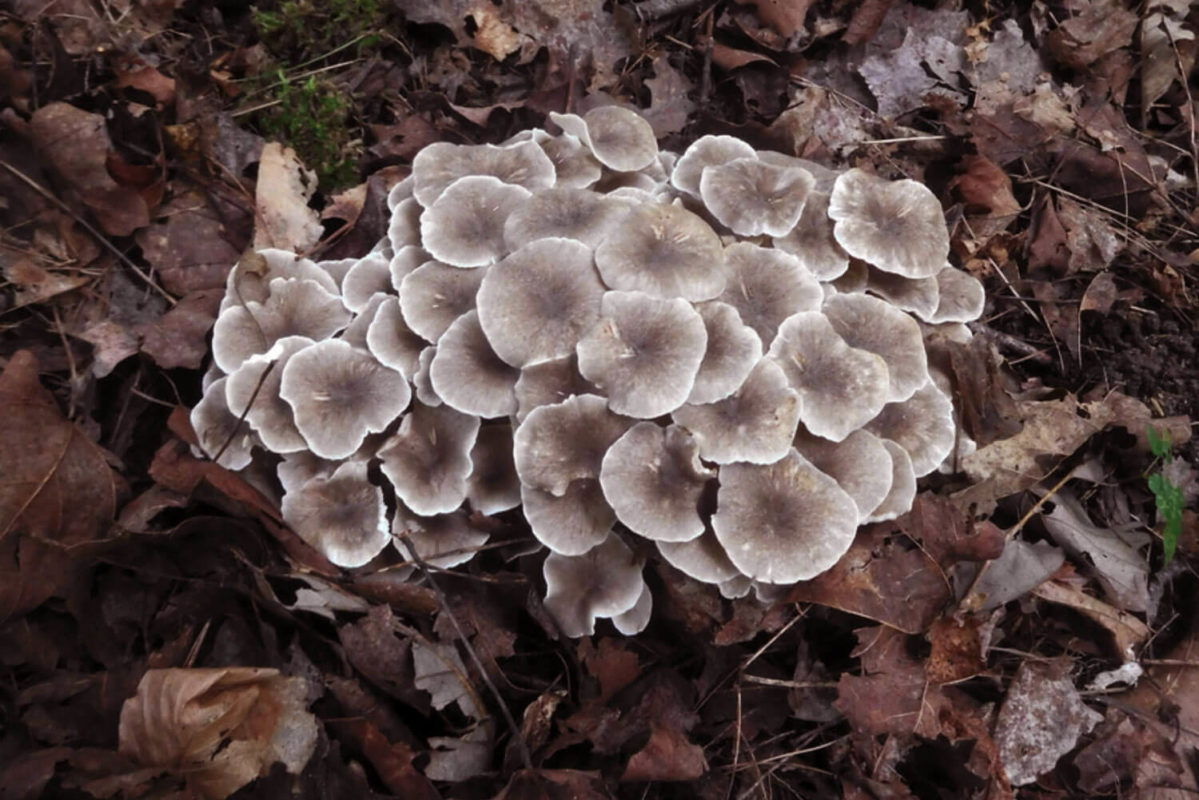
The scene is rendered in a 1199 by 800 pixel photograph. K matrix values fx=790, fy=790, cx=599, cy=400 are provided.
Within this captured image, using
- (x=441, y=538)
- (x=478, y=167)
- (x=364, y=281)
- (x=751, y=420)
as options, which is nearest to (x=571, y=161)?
(x=478, y=167)

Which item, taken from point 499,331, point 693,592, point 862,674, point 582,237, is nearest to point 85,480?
point 499,331

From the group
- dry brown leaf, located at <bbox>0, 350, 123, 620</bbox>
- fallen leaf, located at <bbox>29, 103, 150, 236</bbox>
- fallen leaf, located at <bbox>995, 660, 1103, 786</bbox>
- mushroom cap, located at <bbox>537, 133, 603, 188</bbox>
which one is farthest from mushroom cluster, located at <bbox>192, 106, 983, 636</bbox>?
fallen leaf, located at <bbox>995, 660, 1103, 786</bbox>

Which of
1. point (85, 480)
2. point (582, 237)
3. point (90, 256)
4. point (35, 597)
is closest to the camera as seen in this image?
point (35, 597)

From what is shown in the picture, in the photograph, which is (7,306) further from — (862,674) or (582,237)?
(862,674)

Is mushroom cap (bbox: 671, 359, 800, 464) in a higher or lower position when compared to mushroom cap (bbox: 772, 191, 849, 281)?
lower

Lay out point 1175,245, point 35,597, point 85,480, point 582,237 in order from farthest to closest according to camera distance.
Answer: point 1175,245 → point 582,237 → point 85,480 → point 35,597

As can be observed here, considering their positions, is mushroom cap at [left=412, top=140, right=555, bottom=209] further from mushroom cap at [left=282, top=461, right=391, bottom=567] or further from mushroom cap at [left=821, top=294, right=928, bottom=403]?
mushroom cap at [left=821, top=294, right=928, bottom=403]
